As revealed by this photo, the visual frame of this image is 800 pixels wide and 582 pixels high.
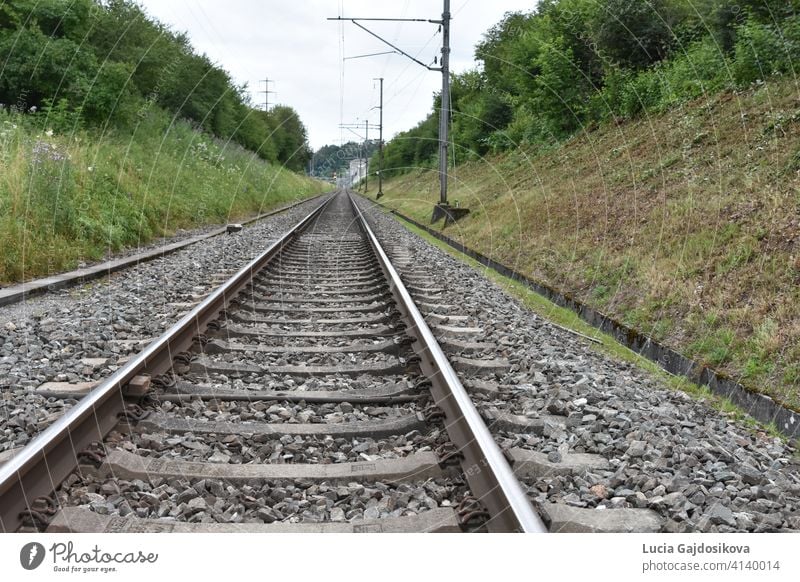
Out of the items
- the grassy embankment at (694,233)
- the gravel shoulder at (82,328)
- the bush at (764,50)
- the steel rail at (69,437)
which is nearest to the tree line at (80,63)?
the gravel shoulder at (82,328)

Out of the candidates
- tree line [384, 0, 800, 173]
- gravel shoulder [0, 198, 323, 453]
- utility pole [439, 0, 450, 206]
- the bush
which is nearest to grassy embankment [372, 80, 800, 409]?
the bush

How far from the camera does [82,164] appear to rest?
434 inches

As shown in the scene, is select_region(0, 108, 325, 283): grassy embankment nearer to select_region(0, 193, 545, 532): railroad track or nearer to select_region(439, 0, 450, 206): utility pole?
select_region(0, 193, 545, 532): railroad track

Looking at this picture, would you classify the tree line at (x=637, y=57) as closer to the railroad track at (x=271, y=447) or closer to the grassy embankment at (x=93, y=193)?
the grassy embankment at (x=93, y=193)

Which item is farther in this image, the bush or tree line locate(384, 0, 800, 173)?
tree line locate(384, 0, 800, 173)

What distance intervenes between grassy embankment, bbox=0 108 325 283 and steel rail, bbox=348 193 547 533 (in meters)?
5.49

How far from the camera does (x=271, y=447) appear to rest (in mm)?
2986

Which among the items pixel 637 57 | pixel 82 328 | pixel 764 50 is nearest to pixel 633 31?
pixel 637 57

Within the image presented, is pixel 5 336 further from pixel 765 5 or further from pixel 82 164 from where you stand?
pixel 765 5

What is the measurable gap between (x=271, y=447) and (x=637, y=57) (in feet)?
52.4

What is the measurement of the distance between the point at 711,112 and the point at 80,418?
1055cm

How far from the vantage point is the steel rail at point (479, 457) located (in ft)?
7.18

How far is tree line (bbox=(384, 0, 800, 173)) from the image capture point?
10.8 metres

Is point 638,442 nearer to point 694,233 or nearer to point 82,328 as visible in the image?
point 82,328
